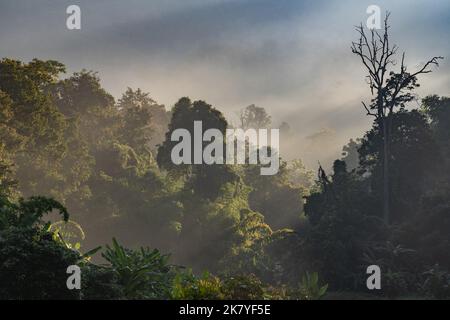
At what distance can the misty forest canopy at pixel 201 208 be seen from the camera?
1331 centimetres

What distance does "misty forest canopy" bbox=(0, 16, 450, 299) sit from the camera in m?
13.3

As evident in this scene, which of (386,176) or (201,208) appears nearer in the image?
(386,176)

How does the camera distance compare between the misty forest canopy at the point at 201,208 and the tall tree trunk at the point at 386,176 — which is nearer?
the misty forest canopy at the point at 201,208

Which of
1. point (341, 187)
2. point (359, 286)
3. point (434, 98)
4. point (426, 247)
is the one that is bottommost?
point (359, 286)

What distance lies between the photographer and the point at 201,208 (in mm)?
41844

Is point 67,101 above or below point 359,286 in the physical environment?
above

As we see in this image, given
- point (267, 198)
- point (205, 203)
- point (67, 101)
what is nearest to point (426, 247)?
A: point (205, 203)

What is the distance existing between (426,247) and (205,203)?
1959 cm

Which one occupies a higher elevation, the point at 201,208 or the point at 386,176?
the point at 386,176

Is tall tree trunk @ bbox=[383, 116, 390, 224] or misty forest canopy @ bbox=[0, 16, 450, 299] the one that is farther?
tall tree trunk @ bbox=[383, 116, 390, 224]

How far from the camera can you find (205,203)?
1654 inches
